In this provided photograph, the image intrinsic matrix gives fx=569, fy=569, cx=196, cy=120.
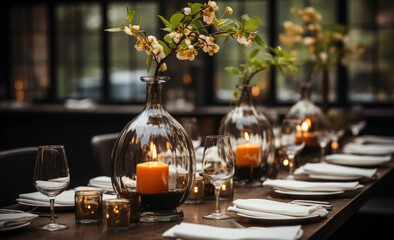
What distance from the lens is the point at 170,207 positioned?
1.51 meters

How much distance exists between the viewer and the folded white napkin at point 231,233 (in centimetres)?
118

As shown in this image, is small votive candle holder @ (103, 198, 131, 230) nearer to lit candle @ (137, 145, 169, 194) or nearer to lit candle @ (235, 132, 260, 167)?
lit candle @ (137, 145, 169, 194)

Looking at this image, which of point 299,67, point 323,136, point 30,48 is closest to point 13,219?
point 323,136

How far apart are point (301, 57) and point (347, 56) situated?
2738 millimetres

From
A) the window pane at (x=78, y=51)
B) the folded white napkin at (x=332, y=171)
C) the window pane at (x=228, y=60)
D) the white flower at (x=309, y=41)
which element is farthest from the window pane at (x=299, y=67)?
the folded white napkin at (x=332, y=171)

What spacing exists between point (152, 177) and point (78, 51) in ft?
21.0

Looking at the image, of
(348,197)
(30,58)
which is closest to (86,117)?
(30,58)

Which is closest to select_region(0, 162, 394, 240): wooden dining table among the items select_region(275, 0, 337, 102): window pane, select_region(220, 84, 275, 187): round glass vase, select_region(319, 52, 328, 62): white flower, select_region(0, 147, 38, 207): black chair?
select_region(220, 84, 275, 187): round glass vase

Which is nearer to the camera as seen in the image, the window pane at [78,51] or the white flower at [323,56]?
the white flower at [323,56]

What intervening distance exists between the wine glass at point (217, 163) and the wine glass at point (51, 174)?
364 mm

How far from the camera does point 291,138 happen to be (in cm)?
210

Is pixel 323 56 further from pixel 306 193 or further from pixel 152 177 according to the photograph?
pixel 152 177

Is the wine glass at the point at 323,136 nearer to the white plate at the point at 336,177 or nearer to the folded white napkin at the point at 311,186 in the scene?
the white plate at the point at 336,177

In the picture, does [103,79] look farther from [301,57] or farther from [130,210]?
[130,210]
